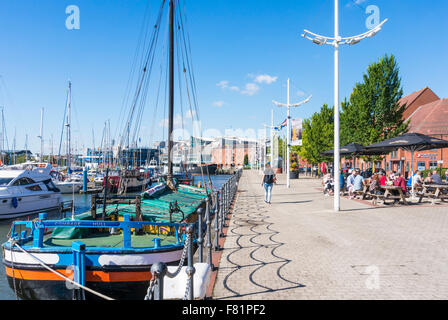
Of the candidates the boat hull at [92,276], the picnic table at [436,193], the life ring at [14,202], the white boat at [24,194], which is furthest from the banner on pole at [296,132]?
the boat hull at [92,276]

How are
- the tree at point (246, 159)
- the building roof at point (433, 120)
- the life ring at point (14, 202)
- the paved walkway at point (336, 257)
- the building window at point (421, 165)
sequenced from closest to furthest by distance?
the paved walkway at point (336, 257) → the life ring at point (14, 202) → the building window at point (421, 165) → the building roof at point (433, 120) → the tree at point (246, 159)

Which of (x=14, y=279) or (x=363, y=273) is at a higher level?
(x=363, y=273)

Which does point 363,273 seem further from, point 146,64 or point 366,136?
point 366,136

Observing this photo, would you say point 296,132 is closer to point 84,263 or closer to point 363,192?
point 363,192

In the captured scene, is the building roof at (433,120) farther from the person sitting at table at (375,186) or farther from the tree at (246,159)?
the tree at (246,159)

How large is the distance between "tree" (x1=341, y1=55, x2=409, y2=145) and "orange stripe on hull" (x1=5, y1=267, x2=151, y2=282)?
1083 inches

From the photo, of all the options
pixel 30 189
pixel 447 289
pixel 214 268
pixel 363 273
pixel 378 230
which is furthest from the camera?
pixel 30 189

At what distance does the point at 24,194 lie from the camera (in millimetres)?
21344

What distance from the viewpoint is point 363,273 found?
5703 millimetres

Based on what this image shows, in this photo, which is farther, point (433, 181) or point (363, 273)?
point (433, 181)

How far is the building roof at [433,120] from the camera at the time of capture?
46.5 meters

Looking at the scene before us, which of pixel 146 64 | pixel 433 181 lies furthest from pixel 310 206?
pixel 146 64

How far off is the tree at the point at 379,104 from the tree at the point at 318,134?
1336 cm

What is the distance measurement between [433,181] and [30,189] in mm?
23838
